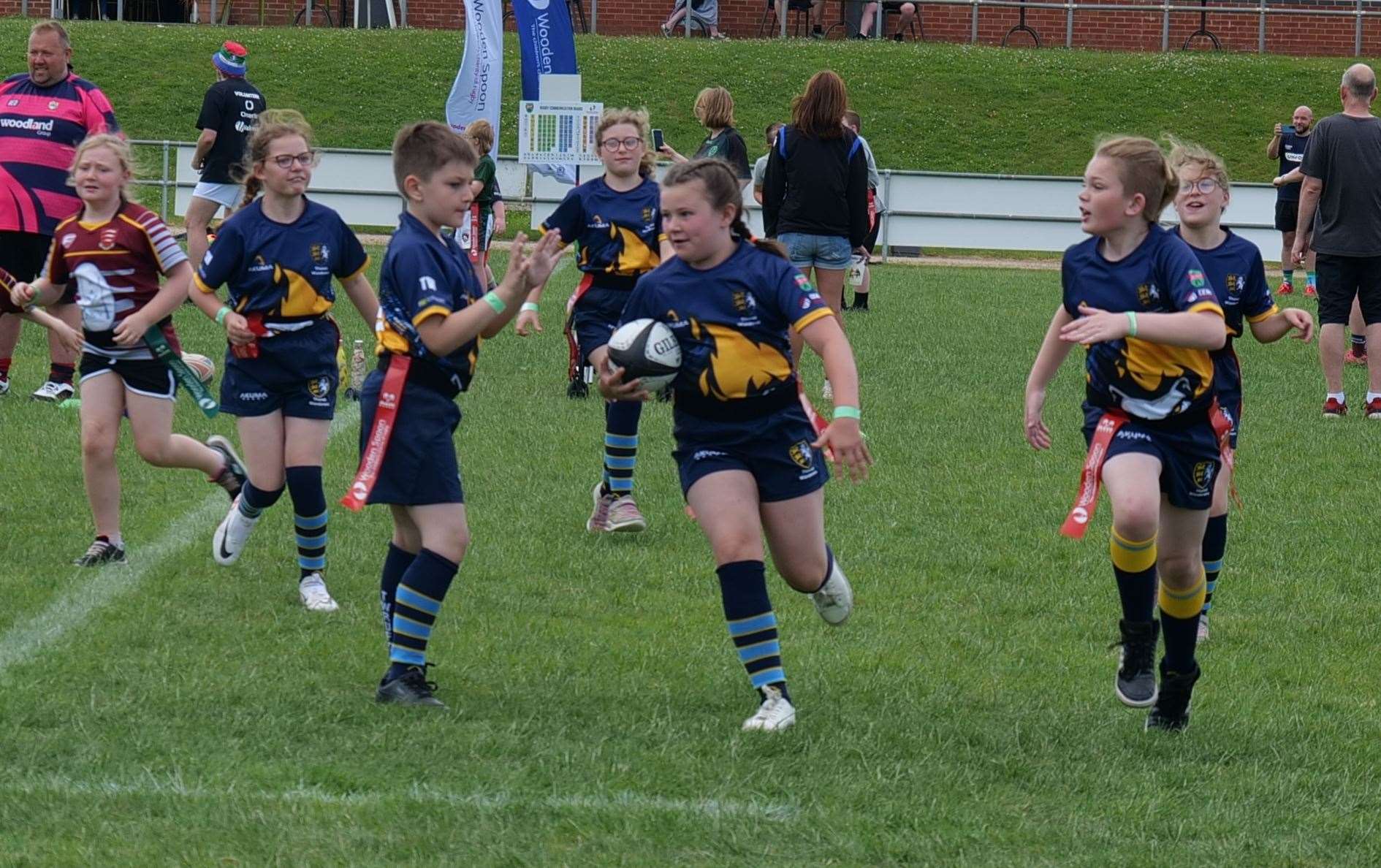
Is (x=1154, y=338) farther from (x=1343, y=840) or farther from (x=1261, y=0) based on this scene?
(x=1261, y=0)

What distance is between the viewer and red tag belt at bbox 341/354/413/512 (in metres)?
5.45

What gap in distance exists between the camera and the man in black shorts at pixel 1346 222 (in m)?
11.8

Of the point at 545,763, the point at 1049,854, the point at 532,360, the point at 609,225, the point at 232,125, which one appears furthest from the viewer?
the point at 232,125

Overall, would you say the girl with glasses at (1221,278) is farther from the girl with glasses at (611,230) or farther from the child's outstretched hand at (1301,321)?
the girl with glasses at (611,230)

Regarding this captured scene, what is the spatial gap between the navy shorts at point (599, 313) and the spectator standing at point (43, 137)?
11.6 feet

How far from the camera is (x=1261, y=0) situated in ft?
114

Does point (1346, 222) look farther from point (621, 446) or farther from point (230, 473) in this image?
point (230, 473)

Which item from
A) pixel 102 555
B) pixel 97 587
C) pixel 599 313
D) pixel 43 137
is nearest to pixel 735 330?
pixel 97 587

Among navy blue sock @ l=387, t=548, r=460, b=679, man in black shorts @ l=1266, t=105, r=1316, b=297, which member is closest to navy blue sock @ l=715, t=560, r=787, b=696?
navy blue sock @ l=387, t=548, r=460, b=679

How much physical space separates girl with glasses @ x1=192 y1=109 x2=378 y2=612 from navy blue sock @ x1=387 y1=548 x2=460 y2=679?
127 cm

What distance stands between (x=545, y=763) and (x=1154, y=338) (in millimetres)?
2064

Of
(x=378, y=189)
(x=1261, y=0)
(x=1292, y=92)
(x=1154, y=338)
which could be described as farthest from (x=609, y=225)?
(x=1261, y=0)

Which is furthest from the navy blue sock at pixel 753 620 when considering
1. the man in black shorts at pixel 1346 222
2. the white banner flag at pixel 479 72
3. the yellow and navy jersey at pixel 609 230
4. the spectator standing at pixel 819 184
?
the white banner flag at pixel 479 72

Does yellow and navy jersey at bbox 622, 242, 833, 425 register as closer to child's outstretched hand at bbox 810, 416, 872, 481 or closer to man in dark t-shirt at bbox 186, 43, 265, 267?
child's outstretched hand at bbox 810, 416, 872, 481
